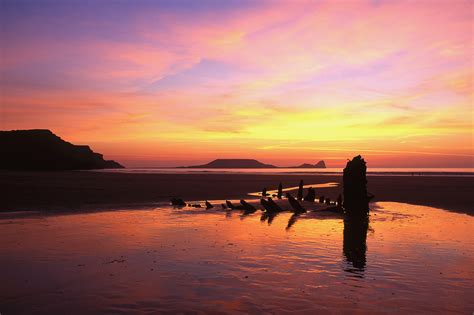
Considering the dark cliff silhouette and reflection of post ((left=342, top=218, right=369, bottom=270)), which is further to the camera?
the dark cliff silhouette

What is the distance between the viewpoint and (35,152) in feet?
539

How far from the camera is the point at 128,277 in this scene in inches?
417

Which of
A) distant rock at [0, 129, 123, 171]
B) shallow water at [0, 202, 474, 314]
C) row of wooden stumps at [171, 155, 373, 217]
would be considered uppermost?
distant rock at [0, 129, 123, 171]

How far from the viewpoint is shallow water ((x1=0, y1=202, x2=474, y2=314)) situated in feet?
28.3

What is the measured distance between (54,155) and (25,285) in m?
177

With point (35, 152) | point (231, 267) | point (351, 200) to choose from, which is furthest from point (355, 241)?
point (35, 152)

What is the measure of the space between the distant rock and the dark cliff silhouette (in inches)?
5360

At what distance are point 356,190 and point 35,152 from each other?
164 m

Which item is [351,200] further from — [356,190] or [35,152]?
[35,152]

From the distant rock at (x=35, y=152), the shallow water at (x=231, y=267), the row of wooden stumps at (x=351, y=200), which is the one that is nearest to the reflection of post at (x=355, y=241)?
the shallow water at (x=231, y=267)

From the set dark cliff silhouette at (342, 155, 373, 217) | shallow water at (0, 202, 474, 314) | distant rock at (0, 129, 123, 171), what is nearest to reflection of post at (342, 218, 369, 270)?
shallow water at (0, 202, 474, 314)

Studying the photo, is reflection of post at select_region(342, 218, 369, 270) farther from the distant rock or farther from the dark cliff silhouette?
the distant rock

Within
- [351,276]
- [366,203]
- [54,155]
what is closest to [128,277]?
[351,276]

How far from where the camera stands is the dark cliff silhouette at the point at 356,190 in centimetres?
2658
